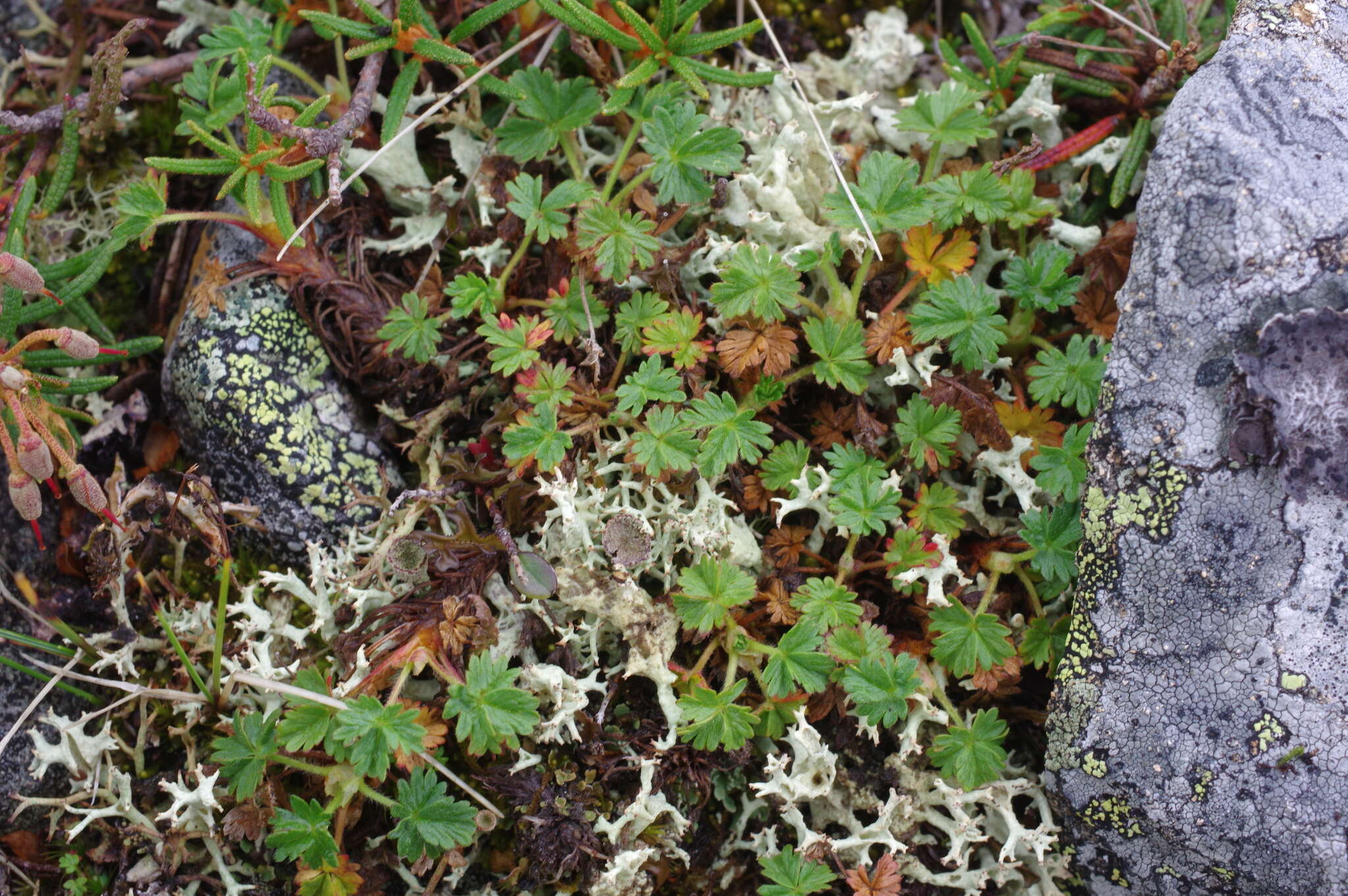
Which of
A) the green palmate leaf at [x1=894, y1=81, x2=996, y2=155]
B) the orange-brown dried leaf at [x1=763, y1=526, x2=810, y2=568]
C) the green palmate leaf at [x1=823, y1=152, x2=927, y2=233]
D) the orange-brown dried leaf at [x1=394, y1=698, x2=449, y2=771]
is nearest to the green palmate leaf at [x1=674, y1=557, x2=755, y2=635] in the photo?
the orange-brown dried leaf at [x1=763, y1=526, x2=810, y2=568]

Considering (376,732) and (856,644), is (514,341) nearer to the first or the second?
(376,732)

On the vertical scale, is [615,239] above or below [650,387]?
above

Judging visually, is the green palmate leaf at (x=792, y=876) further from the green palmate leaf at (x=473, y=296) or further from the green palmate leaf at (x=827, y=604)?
the green palmate leaf at (x=473, y=296)

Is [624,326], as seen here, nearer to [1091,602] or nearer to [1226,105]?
[1091,602]

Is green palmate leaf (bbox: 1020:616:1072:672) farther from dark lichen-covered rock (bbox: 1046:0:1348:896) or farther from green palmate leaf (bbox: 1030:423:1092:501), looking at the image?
green palmate leaf (bbox: 1030:423:1092:501)

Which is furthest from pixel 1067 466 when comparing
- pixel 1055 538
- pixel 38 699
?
pixel 38 699
